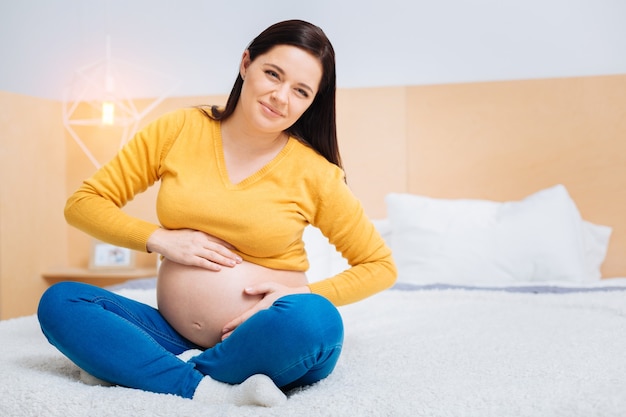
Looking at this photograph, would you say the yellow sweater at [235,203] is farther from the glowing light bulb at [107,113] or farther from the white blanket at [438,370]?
the glowing light bulb at [107,113]

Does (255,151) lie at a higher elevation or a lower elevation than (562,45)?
lower

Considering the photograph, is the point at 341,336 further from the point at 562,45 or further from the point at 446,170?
the point at 562,45

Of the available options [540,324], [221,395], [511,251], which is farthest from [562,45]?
[221,395]

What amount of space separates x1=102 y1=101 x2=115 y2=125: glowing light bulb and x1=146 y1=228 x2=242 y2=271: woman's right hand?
174 cm

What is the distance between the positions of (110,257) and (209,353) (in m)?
1.97

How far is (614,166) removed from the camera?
2615mm

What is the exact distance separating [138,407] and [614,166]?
220 centimetres

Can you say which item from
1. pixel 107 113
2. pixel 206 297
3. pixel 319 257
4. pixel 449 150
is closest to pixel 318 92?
pixel 206 297

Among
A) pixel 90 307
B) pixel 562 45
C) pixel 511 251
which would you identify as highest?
pixel 562 45

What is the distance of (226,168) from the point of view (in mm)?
1390

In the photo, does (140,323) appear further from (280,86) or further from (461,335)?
(461,335)

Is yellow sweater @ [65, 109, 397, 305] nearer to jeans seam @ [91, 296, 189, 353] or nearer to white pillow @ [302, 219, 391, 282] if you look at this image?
jeans seam @ [91, 296, 189, 353]

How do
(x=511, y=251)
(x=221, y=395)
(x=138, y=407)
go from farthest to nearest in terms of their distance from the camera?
1. (x=511, y=251)
2. (x=221, y=395)
3. (x=138, y=407)

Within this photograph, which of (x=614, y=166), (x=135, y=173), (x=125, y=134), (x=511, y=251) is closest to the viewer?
(x=135, y=173)
